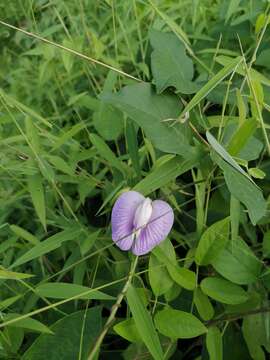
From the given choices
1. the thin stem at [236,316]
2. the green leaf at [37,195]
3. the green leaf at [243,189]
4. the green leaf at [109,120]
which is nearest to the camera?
Result: the green leaf at [243,189]

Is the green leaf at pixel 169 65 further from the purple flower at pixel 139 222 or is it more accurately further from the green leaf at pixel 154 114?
the purple flower at pixel 139 222

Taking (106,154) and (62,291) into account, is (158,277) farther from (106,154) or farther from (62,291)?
(106,154)

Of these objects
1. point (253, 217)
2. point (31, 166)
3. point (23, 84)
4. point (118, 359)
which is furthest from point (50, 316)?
point (23, 84)

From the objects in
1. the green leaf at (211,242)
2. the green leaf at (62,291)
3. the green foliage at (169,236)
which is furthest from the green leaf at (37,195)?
the green leaf at (211,242)

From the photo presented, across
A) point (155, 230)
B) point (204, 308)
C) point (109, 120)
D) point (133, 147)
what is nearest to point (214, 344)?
point (204, 308)

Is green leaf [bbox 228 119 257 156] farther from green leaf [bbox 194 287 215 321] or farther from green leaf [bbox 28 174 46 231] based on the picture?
green leaf [bbox 28 174 46 231]

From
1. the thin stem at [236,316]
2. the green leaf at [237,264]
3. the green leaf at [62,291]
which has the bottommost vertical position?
the thin stem at [236,316]

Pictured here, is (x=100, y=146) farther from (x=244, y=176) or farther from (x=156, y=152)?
(x=244, y=176)

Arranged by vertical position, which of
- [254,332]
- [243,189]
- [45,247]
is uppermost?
[243,189]
